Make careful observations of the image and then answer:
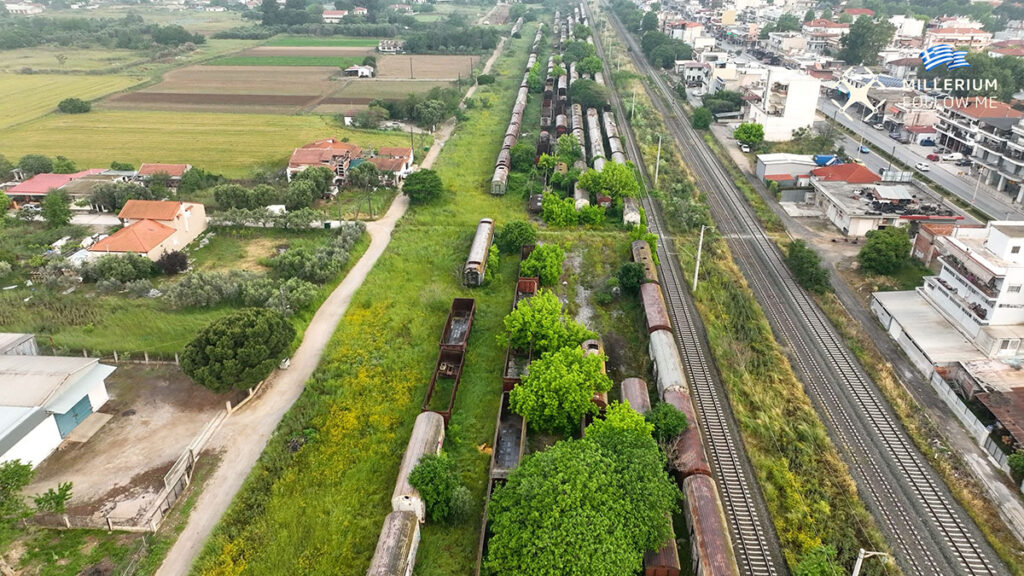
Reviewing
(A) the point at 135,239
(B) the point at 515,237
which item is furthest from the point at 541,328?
(A) the point at 135,239

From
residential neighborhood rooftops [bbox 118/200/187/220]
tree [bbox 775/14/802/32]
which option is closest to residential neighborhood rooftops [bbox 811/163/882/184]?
residential neighborhood rooftops [bbox 118/200/187/220]

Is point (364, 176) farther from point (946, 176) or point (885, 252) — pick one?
point (946, 176)

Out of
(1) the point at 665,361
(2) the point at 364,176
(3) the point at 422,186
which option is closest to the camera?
(1) the point at 665,361

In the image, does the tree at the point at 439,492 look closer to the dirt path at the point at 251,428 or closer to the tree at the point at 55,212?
the dirt path at the point at 251,428

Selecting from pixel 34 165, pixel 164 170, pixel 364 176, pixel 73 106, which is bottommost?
pixel 34 165

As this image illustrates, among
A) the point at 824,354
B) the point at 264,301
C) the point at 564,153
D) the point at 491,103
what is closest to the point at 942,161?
the point at 564,153

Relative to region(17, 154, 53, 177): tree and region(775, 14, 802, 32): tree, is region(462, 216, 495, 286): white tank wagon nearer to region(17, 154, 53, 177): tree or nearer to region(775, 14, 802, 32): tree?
region(17, 154, 53, 177): tree
